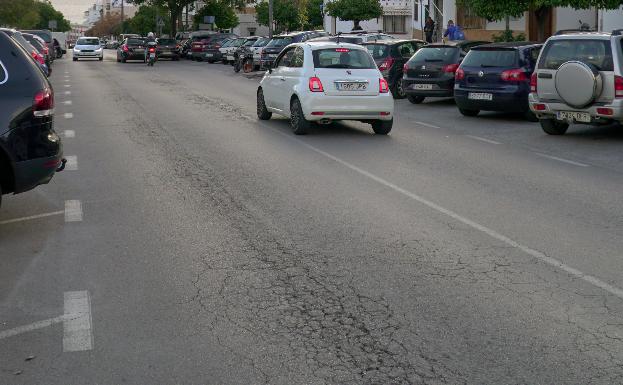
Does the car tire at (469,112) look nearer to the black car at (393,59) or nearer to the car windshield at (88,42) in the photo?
the black car at (393,59)

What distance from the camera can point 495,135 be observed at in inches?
635

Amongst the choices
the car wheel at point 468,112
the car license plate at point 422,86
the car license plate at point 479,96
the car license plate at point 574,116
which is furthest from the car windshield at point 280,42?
the car license plate at point 574,116

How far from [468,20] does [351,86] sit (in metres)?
33.4

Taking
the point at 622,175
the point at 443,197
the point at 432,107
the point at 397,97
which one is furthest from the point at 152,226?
the point at 397,97

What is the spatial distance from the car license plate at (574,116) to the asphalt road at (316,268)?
90 cm

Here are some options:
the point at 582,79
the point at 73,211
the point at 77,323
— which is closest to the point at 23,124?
the point at 73,211

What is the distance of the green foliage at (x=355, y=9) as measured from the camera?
210 feet

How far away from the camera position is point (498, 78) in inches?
730

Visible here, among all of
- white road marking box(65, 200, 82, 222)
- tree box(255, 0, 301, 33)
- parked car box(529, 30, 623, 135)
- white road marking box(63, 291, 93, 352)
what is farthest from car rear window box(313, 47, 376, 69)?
tree box(255, 0, 301, 33)

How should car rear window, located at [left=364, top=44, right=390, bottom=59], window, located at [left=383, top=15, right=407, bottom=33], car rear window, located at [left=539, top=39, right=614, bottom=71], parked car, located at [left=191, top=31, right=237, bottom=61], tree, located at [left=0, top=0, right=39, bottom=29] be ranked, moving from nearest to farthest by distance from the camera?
car rear window, located at [left=539, top=39, right=614, bottom=71]
car rear window, located at [left=364, top=44, right=390, bottom=59]
parked car, located at [left=191, top=31, right=237, bottom=61]
tree, located at [left=0, top=0, right=39, bottom=29]
window, located at [left=383, top=15, right=407, bottom=33]

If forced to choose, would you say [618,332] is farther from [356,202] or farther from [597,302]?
[356,202]

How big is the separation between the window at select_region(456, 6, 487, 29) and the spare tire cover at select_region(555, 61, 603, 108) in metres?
31.6

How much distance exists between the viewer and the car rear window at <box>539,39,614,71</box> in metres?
14.4

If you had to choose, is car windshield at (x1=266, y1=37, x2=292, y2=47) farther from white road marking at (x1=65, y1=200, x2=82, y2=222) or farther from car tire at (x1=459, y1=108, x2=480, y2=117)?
white road marking at (x1=65, y1=200, x2=82, y2=222)
